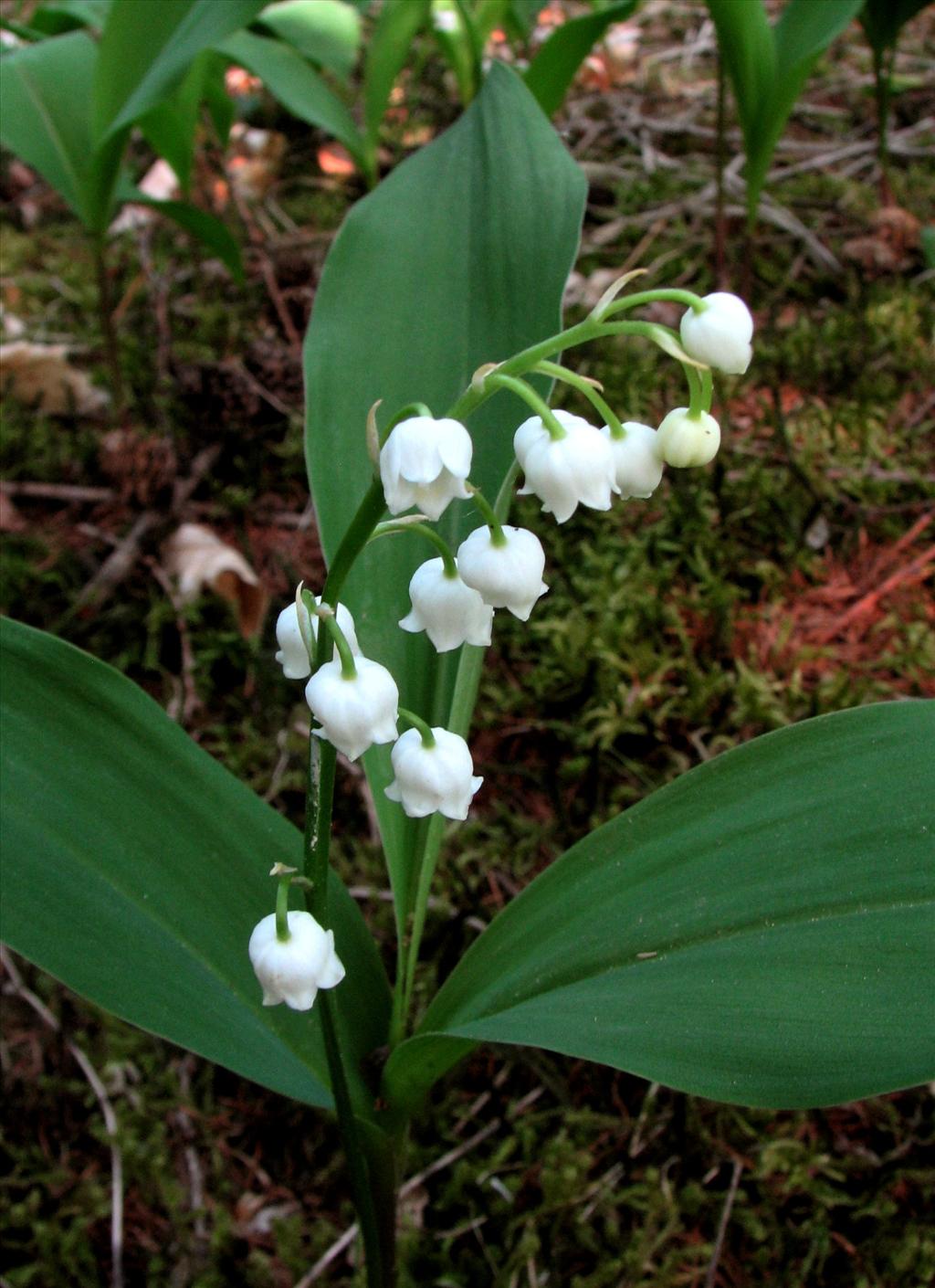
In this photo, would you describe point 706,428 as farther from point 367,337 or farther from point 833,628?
point 833,628

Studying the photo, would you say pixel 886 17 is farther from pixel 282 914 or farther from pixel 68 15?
pixel 282 914

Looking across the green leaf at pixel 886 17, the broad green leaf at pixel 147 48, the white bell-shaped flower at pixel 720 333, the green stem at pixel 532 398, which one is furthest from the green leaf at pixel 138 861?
the green leaf at pixel 886 17

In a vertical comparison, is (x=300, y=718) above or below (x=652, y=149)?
below

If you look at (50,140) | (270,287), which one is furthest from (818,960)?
(270,287)

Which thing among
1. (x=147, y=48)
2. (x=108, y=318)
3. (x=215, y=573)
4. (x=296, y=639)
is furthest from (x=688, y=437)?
(x=108, y=318)

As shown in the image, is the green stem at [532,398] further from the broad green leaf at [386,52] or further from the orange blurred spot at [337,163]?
the orange blurred spot at [337,163]

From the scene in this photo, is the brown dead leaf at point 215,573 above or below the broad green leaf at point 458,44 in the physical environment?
below

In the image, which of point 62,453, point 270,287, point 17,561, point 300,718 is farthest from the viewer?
point 270,287
